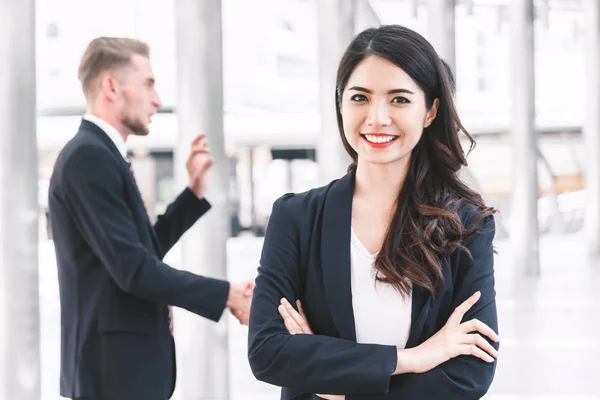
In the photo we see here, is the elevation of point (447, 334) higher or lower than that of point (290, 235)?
lower

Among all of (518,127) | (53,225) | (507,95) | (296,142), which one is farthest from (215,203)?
(507,95)

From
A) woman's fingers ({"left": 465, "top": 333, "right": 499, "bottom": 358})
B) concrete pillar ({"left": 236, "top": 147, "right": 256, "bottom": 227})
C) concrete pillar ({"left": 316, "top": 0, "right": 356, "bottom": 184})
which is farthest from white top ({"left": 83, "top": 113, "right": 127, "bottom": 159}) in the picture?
concrete pillar ({"left": 236, "top": 147, "right": 256, "bottom": 227})

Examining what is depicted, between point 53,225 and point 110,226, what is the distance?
21 cm

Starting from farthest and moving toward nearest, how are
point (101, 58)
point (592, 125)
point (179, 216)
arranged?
1. point (592, 125)
2. point (179, 216)
3. point (101, 58)

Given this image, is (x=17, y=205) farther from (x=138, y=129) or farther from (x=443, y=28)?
(x=443, y=28)

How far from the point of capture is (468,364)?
1.57m

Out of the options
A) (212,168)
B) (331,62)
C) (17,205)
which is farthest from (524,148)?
(17,205)

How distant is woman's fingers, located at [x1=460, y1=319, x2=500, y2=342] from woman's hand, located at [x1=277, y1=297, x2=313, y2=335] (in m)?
0.31

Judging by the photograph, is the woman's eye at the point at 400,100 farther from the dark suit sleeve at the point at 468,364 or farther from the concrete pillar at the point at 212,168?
the concrete pillar at the point at 212,168

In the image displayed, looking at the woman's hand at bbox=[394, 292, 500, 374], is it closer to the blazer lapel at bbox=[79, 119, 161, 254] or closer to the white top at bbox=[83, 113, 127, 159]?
the blazer lapel at bbox=[79, 119, 161, 254]

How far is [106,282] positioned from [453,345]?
45.0 inches

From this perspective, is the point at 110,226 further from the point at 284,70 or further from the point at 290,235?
the point at 284,70

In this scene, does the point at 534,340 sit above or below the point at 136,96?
below

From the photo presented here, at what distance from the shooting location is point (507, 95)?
2111cm
